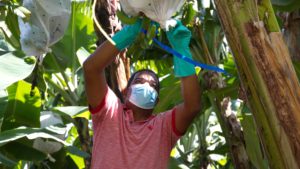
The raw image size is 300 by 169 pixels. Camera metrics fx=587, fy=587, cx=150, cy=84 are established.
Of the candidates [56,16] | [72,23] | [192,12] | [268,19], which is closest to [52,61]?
[72,23]

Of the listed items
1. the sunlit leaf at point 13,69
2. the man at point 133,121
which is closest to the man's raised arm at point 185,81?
the man at point 133,121

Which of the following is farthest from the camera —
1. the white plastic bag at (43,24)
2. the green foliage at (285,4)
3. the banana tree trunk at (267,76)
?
the green foliage at (285,4)

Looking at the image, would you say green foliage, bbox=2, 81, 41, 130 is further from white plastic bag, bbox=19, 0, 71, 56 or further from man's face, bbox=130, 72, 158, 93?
white plastic bag, bbox=19, 0, 71, 56

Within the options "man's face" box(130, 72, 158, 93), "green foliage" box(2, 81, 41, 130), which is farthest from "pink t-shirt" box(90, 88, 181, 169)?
"green foliage" box(2, 81, 41, 130)

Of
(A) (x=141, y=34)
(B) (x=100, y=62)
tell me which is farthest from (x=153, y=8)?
(B) (x=100, y=62)

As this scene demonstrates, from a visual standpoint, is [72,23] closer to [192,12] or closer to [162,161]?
[192,12]

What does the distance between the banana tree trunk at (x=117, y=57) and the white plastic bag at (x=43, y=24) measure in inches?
27.1

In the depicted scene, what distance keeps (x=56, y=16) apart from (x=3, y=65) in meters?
0.65

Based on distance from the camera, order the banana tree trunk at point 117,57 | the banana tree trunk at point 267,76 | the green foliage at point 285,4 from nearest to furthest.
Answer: the banana tree trunk at point 267,76
the green foliage at point 285,4
the banana tree trunk at point 117,57

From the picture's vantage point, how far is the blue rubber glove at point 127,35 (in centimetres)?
160

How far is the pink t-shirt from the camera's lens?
5.96ft

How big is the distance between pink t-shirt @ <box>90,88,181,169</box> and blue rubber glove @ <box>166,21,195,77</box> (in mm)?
175

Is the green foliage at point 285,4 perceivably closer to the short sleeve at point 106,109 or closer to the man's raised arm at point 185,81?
the man's raised arm at point 185,81

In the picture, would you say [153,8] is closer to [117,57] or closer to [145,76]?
[145,76]
